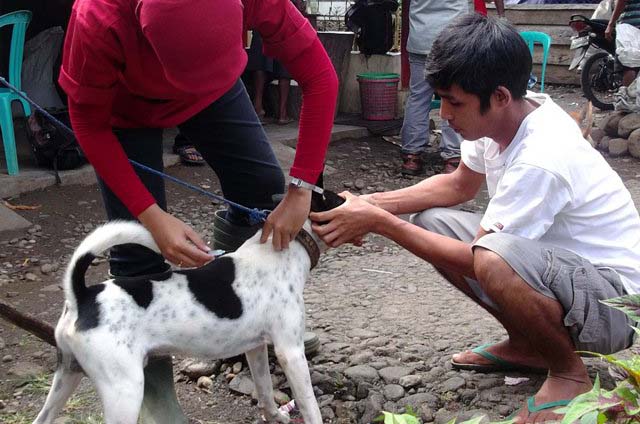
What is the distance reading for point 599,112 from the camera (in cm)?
1036

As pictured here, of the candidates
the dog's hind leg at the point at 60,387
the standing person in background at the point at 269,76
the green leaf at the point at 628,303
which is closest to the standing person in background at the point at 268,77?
the standing person in background at the point at 269,76

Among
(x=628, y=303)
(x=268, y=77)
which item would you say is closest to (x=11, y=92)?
(x=268, y=77)

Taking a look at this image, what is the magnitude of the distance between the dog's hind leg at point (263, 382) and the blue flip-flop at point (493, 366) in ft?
2.56

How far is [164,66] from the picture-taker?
7.45ft

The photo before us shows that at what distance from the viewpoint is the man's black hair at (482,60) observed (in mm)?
2627

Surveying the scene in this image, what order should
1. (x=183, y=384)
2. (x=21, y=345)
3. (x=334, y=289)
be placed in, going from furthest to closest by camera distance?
(x=334, y=289) < (x=21, y=345) < (x=183, y=384)

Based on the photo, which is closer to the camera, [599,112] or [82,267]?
[82,267]

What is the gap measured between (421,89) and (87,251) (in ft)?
16.2

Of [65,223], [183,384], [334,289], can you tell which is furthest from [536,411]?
[65,223]

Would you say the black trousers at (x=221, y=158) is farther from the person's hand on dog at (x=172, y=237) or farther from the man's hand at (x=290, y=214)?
the man's hand at (x=290, y=214)

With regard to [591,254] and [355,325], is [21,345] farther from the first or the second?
[591,254]

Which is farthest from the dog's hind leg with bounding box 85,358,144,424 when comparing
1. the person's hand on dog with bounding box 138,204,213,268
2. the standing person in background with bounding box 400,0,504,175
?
the standing person in background with bounding box 400,0,504,175

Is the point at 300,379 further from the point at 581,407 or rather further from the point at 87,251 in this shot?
the point at 581,407

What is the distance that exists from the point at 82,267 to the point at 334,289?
2097 mm
